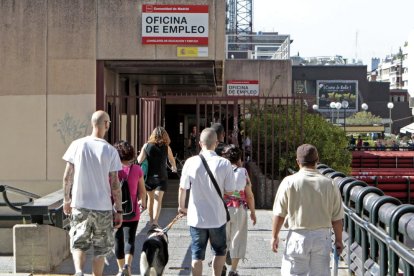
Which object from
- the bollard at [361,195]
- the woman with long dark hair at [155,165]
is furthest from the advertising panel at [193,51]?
the bollard at [361,195]

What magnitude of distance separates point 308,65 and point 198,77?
71967 mm

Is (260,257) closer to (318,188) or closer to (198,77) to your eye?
(318,188)

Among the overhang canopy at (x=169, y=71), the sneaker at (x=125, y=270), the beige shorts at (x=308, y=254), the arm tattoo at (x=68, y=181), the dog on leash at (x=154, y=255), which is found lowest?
the sneaker at (x=125, y=270)

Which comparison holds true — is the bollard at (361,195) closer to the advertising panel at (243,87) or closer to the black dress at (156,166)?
the black dress at (156,166)

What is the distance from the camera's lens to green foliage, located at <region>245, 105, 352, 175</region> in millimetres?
14469

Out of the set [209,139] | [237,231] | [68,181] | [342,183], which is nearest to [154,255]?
[237,231]

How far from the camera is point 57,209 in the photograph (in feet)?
28.3

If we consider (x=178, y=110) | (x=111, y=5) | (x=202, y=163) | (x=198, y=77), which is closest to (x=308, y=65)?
(x=178, y=110)

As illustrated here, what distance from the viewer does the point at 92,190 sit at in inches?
267

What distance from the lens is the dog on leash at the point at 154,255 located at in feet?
24.2

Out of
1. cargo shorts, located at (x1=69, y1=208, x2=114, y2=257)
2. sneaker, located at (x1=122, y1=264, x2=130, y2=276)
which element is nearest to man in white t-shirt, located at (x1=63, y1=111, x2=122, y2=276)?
cargo shorts, located at (x1=69, y1=208, x2=114, y2=257)

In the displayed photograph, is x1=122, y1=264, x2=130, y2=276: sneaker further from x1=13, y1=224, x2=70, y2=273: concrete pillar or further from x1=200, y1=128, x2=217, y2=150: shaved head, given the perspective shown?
x1=200, y1=128, x2=217, y2=150: shaved head

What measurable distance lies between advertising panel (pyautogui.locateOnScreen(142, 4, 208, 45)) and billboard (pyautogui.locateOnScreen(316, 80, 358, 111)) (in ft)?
250

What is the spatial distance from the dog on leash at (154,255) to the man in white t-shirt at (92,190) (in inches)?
22.6
